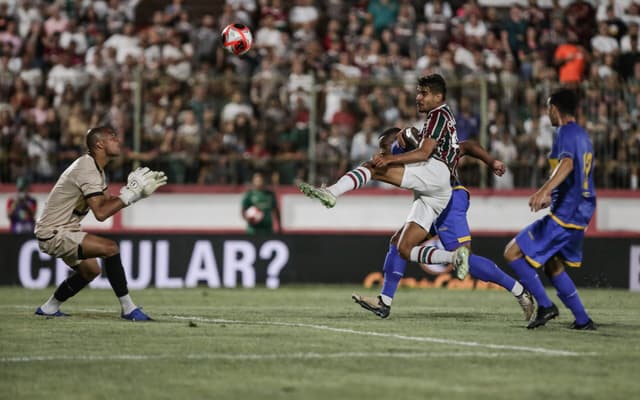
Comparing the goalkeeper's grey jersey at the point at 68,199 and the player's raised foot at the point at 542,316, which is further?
the goalkeeper's grey jersey at the point at 68,199

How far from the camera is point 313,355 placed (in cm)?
848

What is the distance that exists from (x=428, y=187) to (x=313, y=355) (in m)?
3.39

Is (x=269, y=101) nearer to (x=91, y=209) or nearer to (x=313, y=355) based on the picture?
(x=91, y=209)

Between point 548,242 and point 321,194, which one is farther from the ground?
point 321,194

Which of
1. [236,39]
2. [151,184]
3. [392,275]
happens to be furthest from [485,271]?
[236,39]

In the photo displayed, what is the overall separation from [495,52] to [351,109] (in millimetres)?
3551

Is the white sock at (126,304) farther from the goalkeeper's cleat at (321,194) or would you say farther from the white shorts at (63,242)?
the goalkeeper's cleat at (321,194)

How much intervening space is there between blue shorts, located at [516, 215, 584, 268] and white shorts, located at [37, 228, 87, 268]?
4.13 metres

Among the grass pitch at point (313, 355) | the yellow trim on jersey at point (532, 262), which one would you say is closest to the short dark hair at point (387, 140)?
the grass pitch at point (313, 355)

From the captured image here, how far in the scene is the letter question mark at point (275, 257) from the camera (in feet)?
64.9

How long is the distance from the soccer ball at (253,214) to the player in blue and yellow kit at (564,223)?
10173mm

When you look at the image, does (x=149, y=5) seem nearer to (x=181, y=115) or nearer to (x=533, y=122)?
(x=181, y=115)

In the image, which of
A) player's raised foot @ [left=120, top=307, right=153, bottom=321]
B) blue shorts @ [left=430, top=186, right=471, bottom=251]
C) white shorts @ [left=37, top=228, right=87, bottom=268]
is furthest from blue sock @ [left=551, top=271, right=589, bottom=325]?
white shorts @ [left=37, top=228, right=87, bottom=268]

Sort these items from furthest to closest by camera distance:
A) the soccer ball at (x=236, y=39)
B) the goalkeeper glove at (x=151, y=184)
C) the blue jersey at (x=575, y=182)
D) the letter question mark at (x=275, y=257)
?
1. the letter question mark at (x=275, y=257)
2. the soccer ball at (x=236, y=39)
3. the goalkeeper glove at (x=151, y=184)
4. the blue jersey at (x=575, y=182)
